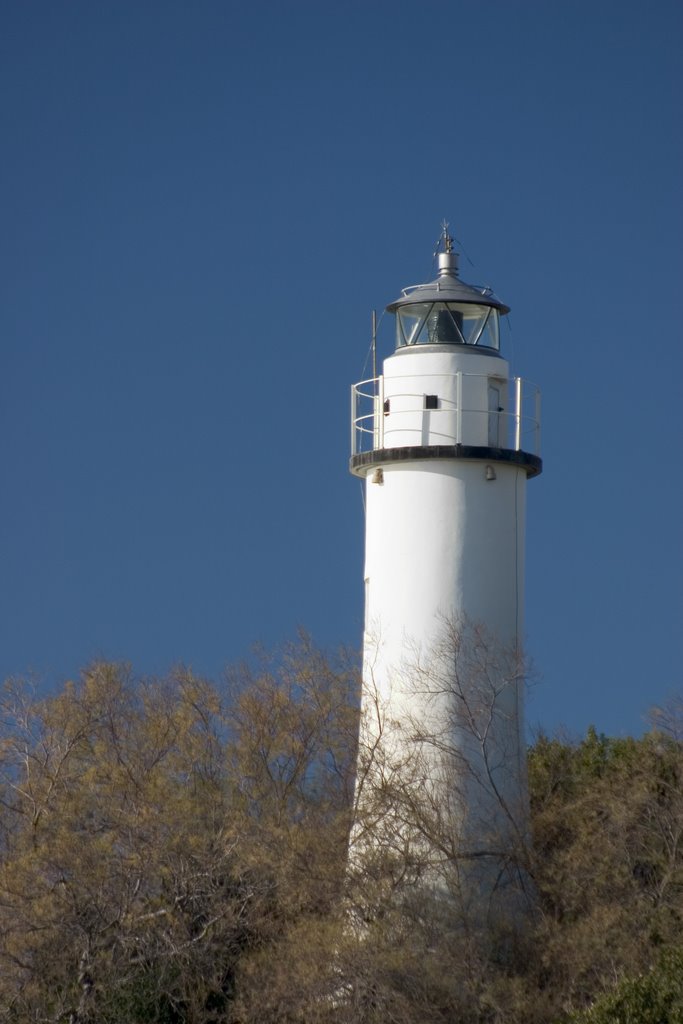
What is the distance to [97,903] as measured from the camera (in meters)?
17.0

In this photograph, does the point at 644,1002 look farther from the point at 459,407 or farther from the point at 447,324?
the point at 447,324

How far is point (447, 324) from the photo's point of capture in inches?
742

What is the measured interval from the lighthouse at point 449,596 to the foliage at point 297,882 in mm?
170

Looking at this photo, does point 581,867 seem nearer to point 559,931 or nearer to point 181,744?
point 559,931

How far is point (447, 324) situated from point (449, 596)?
9.56ft

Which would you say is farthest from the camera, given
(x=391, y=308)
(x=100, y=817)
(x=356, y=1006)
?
(x=391, y=308)

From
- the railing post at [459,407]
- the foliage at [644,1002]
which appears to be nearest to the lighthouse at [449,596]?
the railing post at [459,407]

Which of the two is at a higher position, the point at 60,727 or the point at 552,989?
the point at 60,727

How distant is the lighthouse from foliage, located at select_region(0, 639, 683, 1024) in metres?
0.17

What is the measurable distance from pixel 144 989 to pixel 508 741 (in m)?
4.39

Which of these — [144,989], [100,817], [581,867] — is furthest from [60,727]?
[581,867]

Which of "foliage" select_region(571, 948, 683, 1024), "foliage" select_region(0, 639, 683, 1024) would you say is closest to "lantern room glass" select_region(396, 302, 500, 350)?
"foliage" select_region(0, 639, 683, 1024)

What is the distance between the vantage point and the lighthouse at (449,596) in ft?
58.3

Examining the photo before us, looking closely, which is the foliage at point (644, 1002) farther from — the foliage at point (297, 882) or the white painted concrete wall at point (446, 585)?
the white painted concrete wall at point (446, 585)
